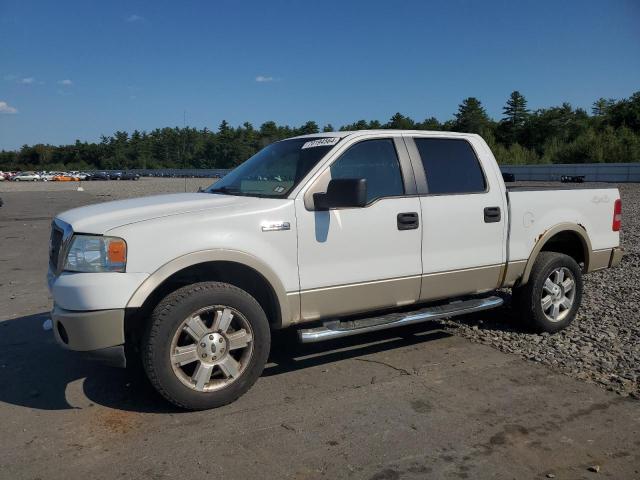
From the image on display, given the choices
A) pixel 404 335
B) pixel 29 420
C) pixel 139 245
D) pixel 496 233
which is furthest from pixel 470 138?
pixel 29 420

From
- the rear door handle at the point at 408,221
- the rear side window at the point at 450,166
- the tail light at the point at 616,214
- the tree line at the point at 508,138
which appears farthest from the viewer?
the tree line at the point at 508,138

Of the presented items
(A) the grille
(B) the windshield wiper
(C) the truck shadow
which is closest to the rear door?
(C) the truck shadow

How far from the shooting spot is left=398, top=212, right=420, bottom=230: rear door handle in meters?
4.65

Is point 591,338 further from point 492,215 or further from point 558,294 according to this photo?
point 492,215

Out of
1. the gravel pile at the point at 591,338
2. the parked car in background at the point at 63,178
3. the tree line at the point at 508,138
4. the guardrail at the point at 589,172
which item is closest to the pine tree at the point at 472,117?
the tree line at the point at 508,138

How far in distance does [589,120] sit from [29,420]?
89561 mm

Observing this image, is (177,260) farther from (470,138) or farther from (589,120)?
(589,120)

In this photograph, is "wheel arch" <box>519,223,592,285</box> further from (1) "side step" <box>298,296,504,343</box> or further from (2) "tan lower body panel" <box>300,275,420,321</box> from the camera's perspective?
(2) "tan lower body panel" <box>300,275,420,321</box>

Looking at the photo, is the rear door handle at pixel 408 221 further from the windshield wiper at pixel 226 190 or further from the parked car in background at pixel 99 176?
the parked car in background at pixel 99 176

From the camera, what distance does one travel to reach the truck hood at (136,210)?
150 inches

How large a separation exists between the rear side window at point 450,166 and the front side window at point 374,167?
319mm

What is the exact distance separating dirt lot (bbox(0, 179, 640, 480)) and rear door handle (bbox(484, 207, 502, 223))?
120cm

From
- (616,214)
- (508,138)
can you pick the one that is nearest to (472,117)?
(508,138)

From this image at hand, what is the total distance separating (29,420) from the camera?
12.8ft
